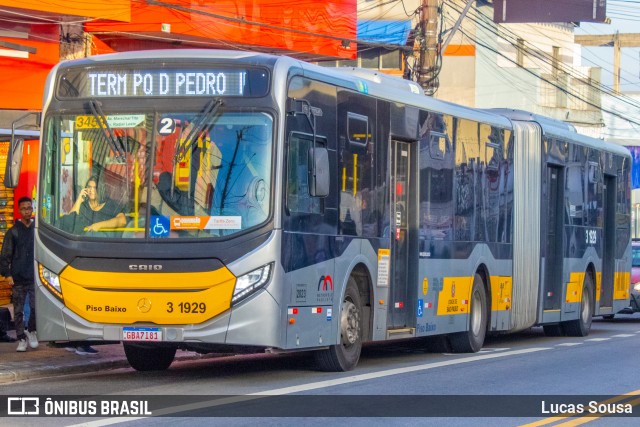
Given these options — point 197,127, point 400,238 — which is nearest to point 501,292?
point 400,238

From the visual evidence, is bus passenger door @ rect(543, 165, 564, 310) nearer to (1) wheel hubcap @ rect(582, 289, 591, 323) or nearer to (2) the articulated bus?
(1) wheel hubcap @ rect(582, 289, 591, 323)

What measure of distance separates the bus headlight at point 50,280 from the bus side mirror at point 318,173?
8.86 ft

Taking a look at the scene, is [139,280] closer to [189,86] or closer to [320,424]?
[189,86]

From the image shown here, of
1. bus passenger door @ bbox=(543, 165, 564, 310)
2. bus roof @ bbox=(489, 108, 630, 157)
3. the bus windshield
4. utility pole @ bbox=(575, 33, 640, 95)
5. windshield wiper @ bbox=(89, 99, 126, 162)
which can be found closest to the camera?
the bus windshield

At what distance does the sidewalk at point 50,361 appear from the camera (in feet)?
44.7

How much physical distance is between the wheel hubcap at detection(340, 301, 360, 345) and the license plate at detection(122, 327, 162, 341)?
243cm

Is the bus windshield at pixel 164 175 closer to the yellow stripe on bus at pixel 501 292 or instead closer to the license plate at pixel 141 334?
the license plate at pixel 141 334

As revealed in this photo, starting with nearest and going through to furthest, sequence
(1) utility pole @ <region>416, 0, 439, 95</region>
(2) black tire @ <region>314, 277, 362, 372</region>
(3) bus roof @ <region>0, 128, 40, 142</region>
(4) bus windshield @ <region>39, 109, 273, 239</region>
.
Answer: (4) bus windshield @ <region>39, 109, 273, 239</region> → (2) black tire @ <region>314, 277, 362, 372</region> → (3) bus roof @ <region>0, 128, 40, 142</region> → (1) utility pole @ <region>416, 0, 439, 95</region>

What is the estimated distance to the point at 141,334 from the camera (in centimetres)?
1245

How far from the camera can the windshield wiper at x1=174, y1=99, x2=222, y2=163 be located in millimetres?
12578

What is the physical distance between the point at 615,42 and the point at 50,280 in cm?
5438

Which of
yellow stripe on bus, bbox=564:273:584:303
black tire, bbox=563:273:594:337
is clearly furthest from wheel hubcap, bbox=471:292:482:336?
black tire, bbox=563:273:594:337

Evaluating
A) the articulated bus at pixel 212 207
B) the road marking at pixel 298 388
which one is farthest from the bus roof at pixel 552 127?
the articulated bus at pixel 212 207

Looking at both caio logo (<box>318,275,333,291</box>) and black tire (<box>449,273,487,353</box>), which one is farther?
black tire (<box>449,273,487,353</box>)
